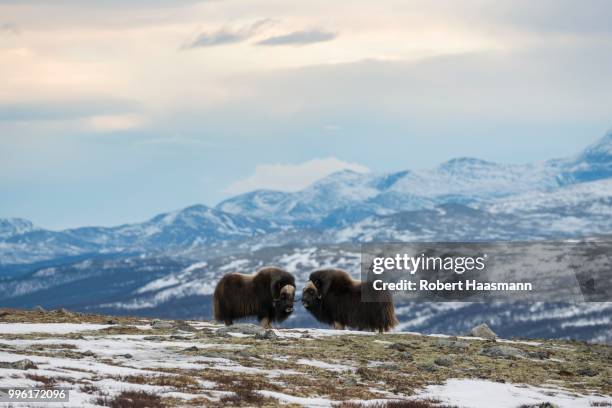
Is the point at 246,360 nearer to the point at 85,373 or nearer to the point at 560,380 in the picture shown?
the point at 85,373

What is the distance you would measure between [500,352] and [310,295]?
35.8ft

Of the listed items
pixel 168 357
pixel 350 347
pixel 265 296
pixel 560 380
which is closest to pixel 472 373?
pixel 560 380

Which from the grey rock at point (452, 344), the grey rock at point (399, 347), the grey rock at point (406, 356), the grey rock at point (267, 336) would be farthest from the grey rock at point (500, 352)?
the grey rock at point (267, 336)

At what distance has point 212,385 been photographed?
28703 millimetres

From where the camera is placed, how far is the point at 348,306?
50.0m

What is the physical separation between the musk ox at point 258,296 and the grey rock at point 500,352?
30.7 feet

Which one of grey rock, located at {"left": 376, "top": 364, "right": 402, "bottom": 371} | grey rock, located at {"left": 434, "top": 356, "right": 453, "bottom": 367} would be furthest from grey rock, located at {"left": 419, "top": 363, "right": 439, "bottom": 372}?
grey rock, located at {"left": 376, "top": 364, "right": 402, "bottom": 371}

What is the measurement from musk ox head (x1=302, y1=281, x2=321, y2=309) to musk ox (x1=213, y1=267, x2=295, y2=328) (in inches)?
61.6

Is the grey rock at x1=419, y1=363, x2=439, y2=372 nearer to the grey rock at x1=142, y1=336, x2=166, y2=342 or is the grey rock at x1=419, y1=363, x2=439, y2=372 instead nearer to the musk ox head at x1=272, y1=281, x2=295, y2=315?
the grey rock at x1=142, y1=336, x2=166, y2=342

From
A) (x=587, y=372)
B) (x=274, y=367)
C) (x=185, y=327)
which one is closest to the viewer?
(x=274, y=367)

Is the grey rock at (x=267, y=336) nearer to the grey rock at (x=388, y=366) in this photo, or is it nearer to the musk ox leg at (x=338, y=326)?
the grey rock at (x=388, y=366)

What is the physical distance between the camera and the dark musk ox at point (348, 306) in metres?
49.9

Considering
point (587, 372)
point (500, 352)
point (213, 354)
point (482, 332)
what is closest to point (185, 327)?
point (213, 354)

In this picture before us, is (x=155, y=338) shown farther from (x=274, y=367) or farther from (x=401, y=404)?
(x=401, y=404)
